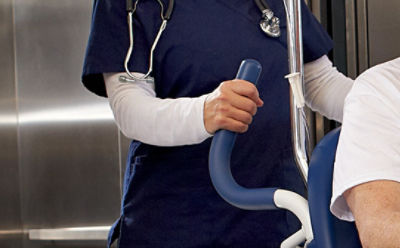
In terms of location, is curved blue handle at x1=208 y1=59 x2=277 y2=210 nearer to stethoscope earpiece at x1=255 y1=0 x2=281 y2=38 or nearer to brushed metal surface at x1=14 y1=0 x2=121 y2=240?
stethoscope earpiece at x1=255 y1=0 x2=281 y2=38

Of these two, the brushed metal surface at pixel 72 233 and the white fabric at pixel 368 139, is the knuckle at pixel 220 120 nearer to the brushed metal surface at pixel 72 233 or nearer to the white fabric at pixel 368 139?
the white fabric at pixel 368 139

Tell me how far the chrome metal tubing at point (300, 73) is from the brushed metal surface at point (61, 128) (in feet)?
5.12

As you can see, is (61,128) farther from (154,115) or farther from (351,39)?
(154,115)

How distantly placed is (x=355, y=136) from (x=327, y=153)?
0.05m

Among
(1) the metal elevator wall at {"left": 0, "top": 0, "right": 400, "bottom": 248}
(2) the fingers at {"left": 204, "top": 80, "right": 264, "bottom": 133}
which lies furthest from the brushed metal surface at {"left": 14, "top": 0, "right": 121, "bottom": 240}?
(2) the fingers at {"left": 204, "top": 80, "right": 264, "bottom": 133}

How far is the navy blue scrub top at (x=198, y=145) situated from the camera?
55.6 inches

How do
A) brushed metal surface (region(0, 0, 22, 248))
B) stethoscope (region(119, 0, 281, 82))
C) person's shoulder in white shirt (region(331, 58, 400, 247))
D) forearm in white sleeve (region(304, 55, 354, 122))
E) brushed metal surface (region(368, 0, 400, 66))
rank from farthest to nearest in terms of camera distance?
brushed metal surface (region(0, 0, 22, 248))
brushed metal surface (region(368, 0, 400, 66))
forearm in white sleeve (region(304, 55, 354, 122))
stethoscope (region(119, 0, 281, 82))
person's shoulder in white shirt (region(331, 58, 400, 247))

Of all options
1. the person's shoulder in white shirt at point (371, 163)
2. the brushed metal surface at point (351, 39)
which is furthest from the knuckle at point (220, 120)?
the brushed metal surface at point (351, 39)

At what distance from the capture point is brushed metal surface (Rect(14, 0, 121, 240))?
271 cm

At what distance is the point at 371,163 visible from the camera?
1008 mm

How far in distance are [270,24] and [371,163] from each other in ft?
1.72

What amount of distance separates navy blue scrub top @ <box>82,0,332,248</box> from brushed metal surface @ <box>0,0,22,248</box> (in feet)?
4.27

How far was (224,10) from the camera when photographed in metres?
1.45

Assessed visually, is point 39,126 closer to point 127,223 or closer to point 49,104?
point 49,104
